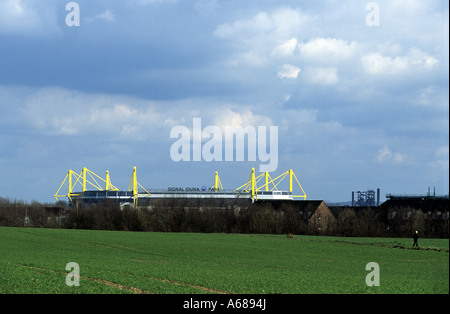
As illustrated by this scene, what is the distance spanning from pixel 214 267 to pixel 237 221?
258 feet

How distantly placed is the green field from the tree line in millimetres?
29876

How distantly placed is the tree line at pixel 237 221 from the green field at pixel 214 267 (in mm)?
29876

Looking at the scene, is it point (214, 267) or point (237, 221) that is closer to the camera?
point (214, 267)

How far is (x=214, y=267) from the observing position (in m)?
46.6

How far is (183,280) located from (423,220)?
319ft

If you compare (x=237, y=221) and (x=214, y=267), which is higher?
(x=214, y=267)

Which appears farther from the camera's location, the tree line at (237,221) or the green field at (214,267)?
the tree line at (237,221)

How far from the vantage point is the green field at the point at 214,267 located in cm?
3008

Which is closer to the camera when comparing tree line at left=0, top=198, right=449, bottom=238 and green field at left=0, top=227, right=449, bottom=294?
green field at left=0, top=227, right=449, bottom=294

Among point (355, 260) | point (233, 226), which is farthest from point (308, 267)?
point (233, 226)

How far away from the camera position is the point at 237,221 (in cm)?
12512

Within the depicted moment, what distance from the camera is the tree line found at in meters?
117

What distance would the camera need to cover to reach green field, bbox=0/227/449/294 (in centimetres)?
3008
